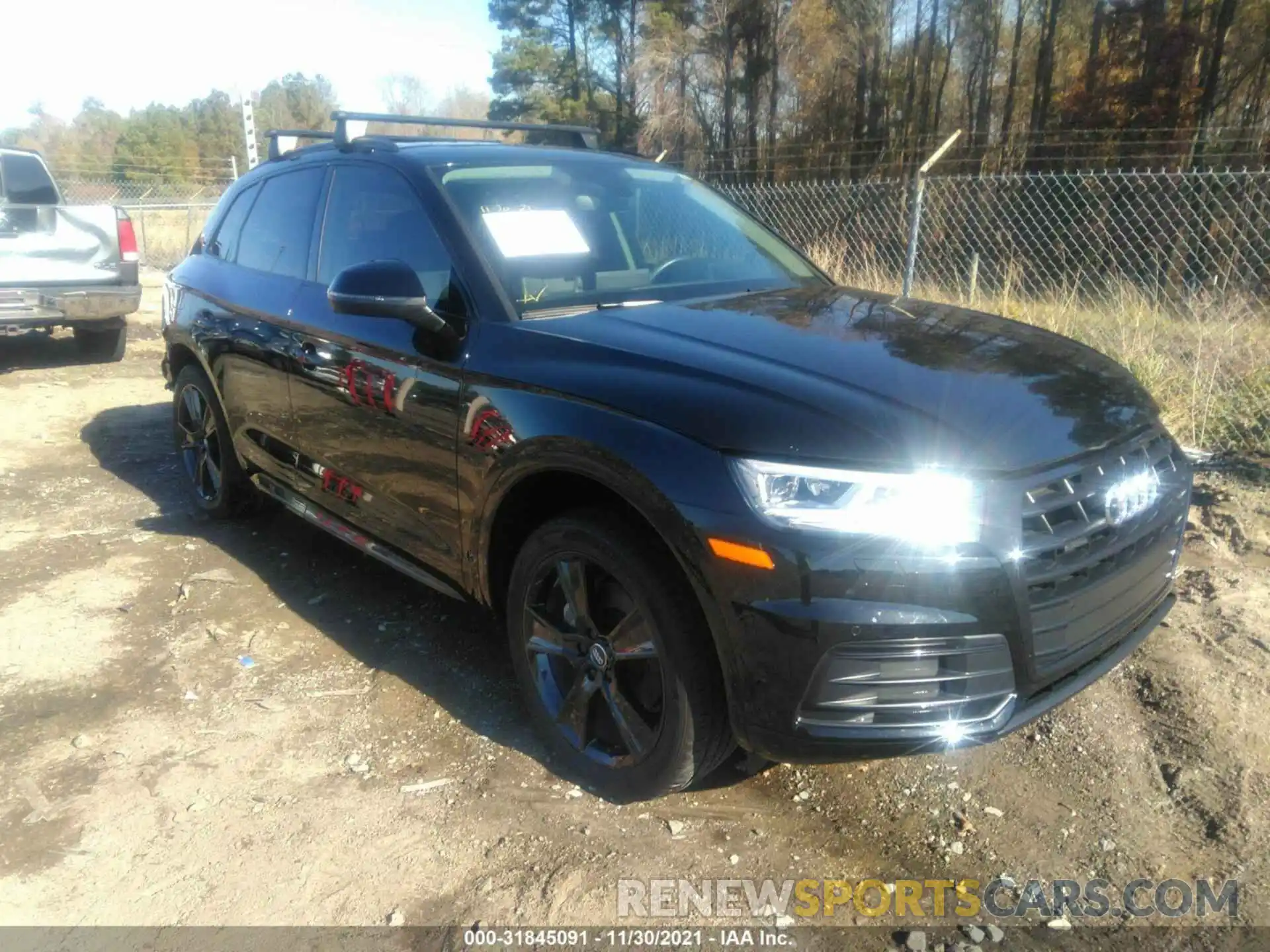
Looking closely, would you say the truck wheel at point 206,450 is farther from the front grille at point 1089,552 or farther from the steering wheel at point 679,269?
the front grille at point 1089,552

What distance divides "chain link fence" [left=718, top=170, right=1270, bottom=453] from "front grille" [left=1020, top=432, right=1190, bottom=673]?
3388 mm

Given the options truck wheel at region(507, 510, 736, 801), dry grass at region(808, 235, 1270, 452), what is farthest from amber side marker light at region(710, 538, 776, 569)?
dry grass at region(808, 235, 1270, 452)

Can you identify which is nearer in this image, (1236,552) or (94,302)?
(1236,552)

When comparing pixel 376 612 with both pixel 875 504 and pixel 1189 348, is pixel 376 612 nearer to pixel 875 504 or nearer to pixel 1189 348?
pixel 875 504

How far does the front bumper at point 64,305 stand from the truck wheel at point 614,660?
22.7 feet

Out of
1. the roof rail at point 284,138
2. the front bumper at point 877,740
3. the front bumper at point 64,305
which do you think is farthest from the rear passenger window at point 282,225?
the front bumper at point 64,305

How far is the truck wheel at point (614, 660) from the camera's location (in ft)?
7.64

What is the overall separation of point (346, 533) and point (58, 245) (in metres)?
6.19

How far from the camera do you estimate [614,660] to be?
2566 mm

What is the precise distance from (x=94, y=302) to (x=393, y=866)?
734 centimetres

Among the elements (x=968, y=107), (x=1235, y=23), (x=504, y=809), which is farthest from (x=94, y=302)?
(x=968, y=107)

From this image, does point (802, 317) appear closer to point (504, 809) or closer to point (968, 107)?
point (504, 809)

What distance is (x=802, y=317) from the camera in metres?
2.94

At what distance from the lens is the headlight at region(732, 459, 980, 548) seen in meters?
2.06
